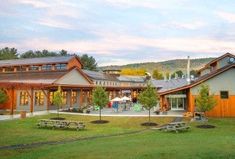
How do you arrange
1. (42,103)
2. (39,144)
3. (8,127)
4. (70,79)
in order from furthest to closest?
(70,79), (42,103), (8,127), (39,144)

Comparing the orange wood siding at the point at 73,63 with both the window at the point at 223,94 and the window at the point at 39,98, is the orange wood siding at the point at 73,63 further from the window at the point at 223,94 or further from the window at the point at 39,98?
the window at the point at 223,94

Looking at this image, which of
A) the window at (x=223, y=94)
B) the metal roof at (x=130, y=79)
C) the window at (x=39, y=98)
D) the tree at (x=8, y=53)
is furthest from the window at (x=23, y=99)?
the tree at (x=8, y=53)

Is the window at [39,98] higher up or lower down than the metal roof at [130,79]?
lower down

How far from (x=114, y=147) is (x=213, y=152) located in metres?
5.66

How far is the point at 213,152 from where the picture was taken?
16.5m

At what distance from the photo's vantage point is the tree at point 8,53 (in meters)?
112

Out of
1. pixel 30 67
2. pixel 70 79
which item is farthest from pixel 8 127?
pixel 30 67

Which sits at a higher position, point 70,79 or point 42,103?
point 70,79

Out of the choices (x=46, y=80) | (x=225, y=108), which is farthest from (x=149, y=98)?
(x=46, y=80)

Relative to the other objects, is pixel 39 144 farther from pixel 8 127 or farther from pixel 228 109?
pixel 228 109

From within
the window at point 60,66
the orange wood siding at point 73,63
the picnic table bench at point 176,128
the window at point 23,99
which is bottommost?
the picnic table bench at point 176,128

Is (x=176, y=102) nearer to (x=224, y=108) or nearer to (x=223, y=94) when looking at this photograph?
(x=223, y=94)

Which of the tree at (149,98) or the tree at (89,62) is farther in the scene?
the tree at (89,62)

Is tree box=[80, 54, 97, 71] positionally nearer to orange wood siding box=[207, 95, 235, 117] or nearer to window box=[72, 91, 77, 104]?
window box=[72, 91, 77, 104]
